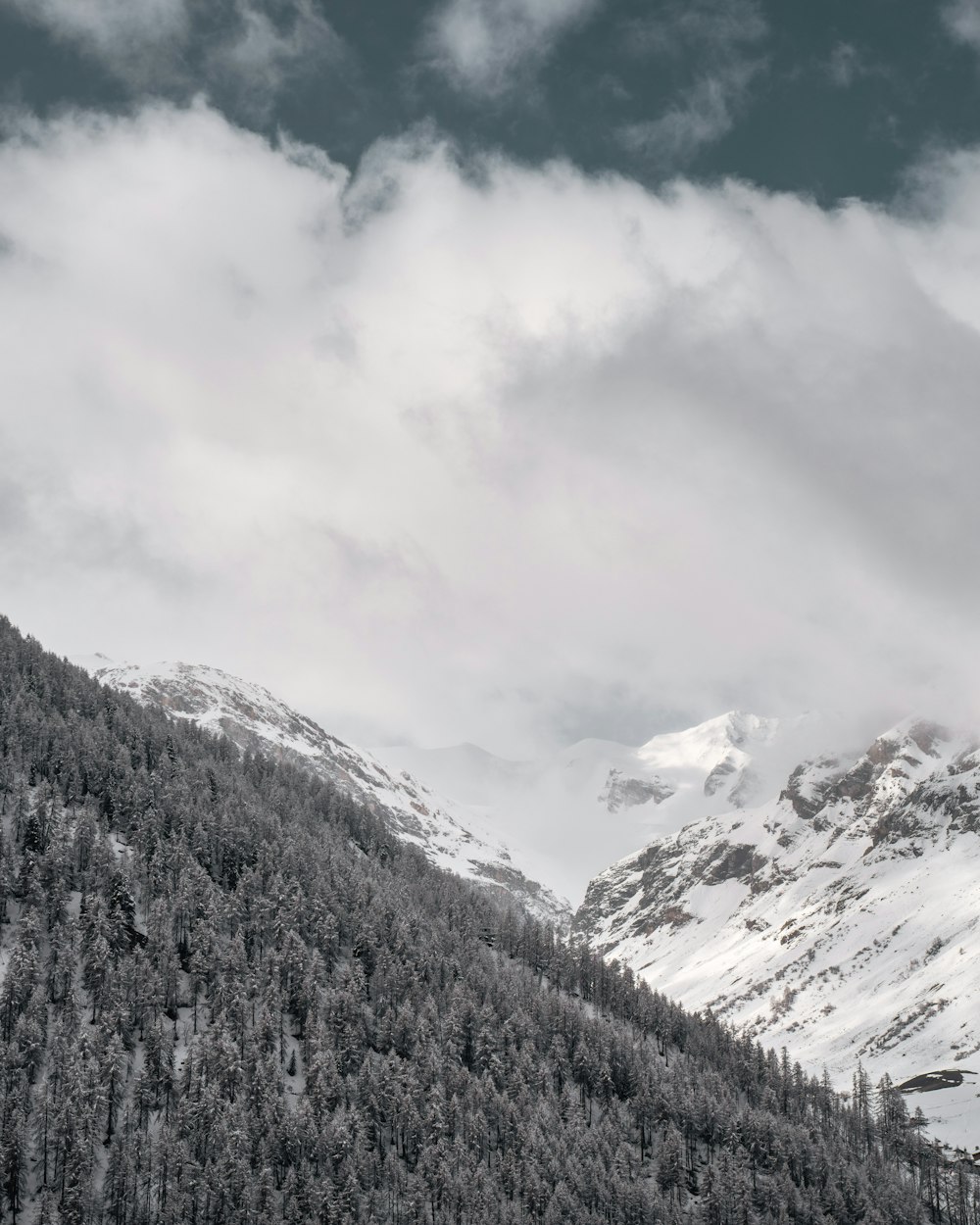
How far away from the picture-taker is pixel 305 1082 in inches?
5910

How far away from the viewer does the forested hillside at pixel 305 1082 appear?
5012 inches

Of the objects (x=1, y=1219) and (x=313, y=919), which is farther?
(x=313, y=919)

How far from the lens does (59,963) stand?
482 feet

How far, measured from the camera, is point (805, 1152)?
168 meters

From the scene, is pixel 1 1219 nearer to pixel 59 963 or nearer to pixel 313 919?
pixel 59 963

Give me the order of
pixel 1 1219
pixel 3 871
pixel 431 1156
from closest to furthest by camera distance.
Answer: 1. pixel 1 1219
2. pixel 431 1156
3. pixel 3 871

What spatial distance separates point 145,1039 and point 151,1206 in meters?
23.8

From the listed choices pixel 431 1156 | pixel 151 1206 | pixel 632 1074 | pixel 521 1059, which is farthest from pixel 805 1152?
pixel 151 1206

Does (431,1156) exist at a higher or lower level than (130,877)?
lower

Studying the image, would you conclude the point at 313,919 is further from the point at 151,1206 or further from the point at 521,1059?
the point at 151,1206

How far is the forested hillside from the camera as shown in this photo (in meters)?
127

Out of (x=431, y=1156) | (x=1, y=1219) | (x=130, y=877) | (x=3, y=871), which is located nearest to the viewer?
(x=1, y=1219)

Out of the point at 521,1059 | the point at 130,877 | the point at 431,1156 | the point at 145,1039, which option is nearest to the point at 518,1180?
the point at 431,1156

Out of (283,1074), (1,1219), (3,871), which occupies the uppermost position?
(3,871)
